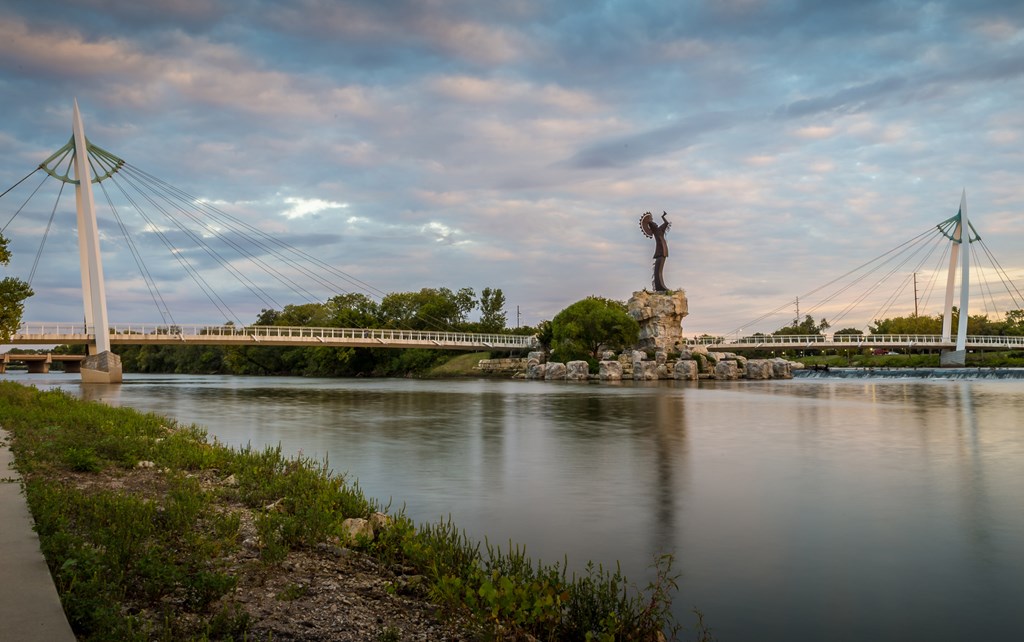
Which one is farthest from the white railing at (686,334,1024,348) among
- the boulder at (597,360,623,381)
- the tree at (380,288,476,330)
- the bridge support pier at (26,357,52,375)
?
the bridge support pier at (26,357,52,375)

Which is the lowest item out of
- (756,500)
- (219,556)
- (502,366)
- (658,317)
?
(756,500)

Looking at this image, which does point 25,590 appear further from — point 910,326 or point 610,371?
point 910,326

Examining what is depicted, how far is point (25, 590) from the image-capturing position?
619 cm

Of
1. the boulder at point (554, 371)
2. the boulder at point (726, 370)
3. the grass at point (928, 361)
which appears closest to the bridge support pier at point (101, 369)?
the boulder at point (554, 371)

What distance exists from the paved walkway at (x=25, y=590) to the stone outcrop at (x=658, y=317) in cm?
9670

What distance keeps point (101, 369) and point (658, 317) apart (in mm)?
71124

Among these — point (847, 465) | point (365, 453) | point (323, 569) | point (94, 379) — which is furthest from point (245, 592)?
point (94, 379)

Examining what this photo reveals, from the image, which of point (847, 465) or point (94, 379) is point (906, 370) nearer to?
point (847, 465)

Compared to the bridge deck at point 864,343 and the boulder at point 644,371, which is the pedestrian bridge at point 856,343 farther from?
the boulder at point 644,371

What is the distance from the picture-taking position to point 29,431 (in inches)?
706

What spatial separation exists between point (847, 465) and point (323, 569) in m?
16.2

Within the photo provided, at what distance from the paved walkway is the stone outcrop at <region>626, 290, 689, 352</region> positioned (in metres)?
96.7

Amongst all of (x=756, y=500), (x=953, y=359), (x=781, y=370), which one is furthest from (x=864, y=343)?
(x=756, y=500)

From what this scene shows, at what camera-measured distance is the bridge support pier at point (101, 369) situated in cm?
6569
